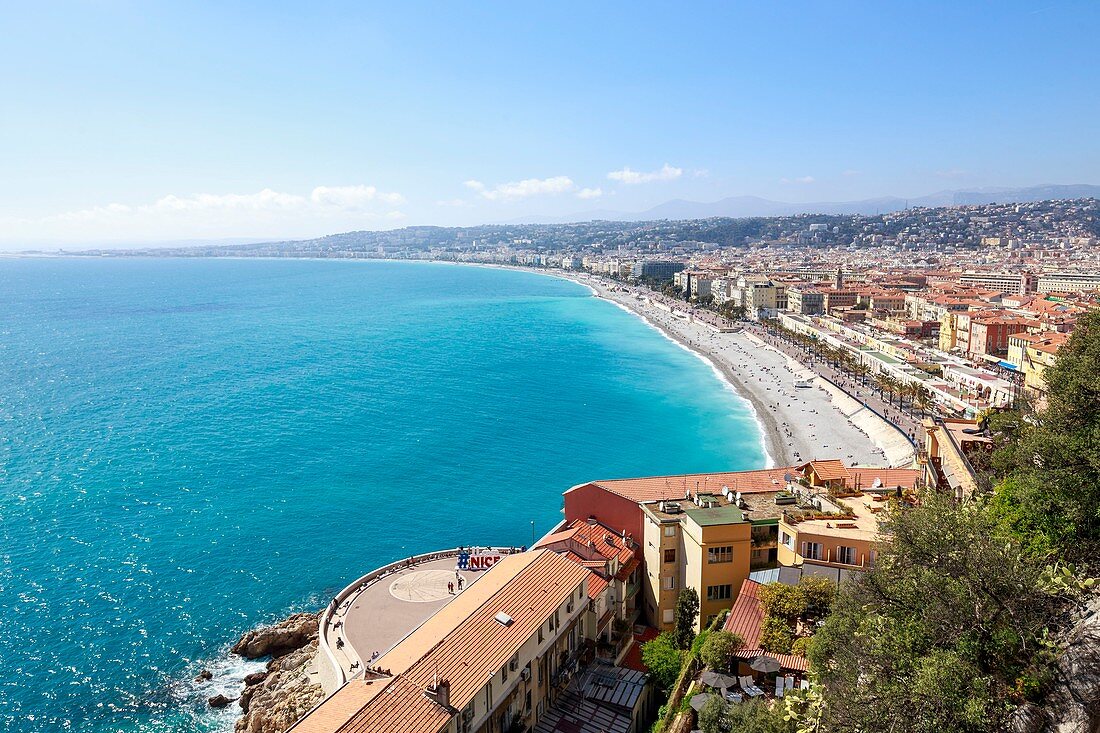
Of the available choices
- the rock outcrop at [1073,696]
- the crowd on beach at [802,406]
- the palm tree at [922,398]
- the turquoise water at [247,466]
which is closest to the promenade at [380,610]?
the turquoise water at [247,466]

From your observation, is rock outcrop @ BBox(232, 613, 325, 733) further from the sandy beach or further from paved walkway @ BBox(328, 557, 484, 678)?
the sandy beach

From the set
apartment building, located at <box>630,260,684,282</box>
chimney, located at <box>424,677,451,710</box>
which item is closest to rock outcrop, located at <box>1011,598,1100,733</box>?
chimney, located at <box>424,677,451,710</box>

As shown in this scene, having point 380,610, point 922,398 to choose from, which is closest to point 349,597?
point 380,610

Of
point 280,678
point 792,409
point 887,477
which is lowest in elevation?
point 792,409

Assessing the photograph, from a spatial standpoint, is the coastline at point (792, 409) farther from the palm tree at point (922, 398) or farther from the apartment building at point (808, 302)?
the apartment building at point (808, 302)

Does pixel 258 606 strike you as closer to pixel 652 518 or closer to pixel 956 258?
pixel 652 518

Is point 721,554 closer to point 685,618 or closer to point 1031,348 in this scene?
point 685,618
